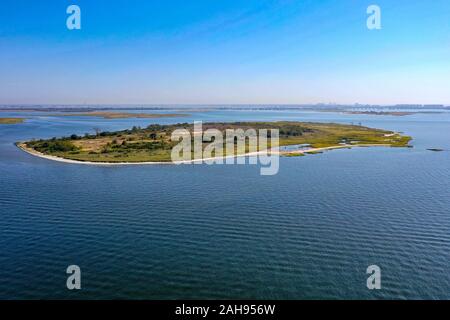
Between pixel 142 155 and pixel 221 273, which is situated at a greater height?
pixel 142 155

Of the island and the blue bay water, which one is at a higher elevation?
the island

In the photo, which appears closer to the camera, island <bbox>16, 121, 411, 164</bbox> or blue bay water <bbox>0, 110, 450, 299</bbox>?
blue bay water <bbox>0, 110, 450, 299</bbox>

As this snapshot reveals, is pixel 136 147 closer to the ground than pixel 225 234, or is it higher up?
higher up

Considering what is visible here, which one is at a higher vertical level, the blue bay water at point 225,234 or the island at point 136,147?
the island at point 136,147

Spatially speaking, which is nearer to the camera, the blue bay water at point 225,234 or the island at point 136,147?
the blue bay water at point 225,234

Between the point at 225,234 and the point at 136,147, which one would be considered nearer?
the point at 225,234
